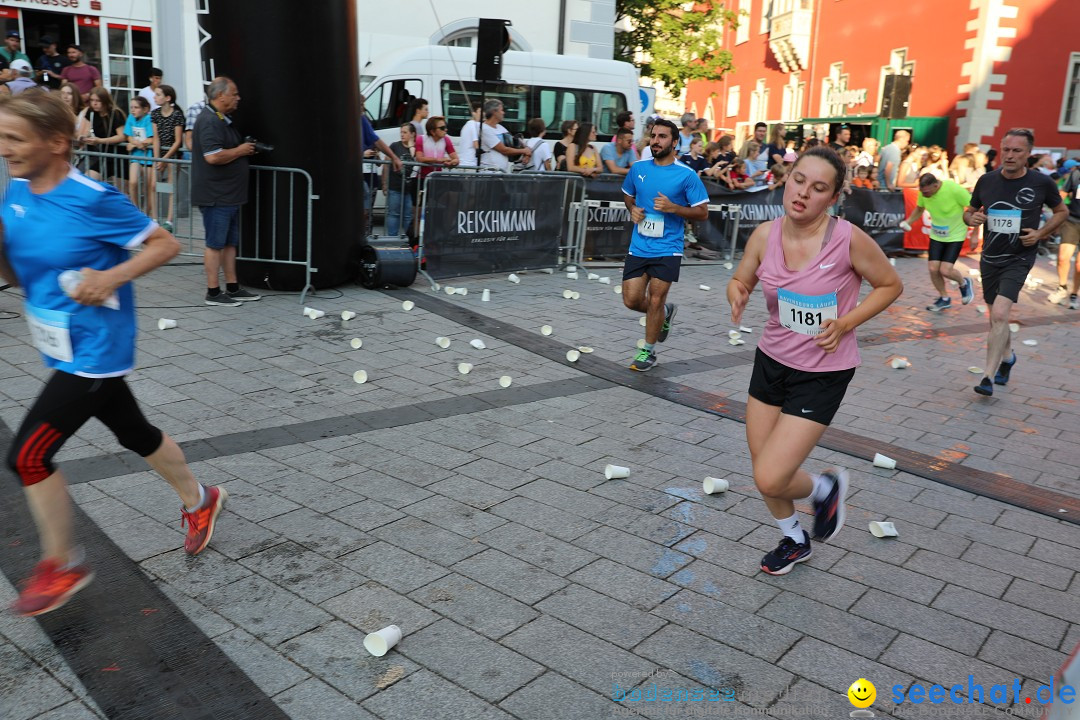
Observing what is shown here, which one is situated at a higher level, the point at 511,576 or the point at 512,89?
the point at 512,89

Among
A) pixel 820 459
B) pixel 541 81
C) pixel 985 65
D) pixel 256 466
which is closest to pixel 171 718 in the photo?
pixel 256 466

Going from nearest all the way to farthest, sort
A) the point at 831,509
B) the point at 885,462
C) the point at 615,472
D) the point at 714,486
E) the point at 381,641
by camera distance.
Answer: the point at 381,641 → the point at 831,509 → the point at 714,486 → the point at 615,472 → the point at 885,462

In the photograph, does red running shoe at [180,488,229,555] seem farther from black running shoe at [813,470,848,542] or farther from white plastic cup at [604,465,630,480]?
black running shoe at [813,470,848,542]

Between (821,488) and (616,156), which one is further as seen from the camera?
(616,156)

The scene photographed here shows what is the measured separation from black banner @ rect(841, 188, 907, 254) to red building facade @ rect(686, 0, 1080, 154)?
750 cm

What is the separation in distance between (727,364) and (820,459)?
7.56 ft

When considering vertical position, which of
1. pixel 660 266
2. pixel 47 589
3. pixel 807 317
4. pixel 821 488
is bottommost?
pixel 47 589

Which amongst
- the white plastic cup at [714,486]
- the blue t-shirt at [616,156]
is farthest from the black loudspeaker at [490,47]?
the white plastic cup at [714,486]

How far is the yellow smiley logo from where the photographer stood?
9.58 ft

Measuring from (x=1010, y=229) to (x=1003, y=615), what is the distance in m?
4.49

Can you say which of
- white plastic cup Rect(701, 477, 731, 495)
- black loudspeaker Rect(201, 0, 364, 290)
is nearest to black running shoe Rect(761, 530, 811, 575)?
white plastic cup Rect(701, 477, 731, 495)

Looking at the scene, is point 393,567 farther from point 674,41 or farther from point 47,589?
point 674,41

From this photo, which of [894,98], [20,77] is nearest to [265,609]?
[20,77]

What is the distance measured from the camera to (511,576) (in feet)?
12.1
